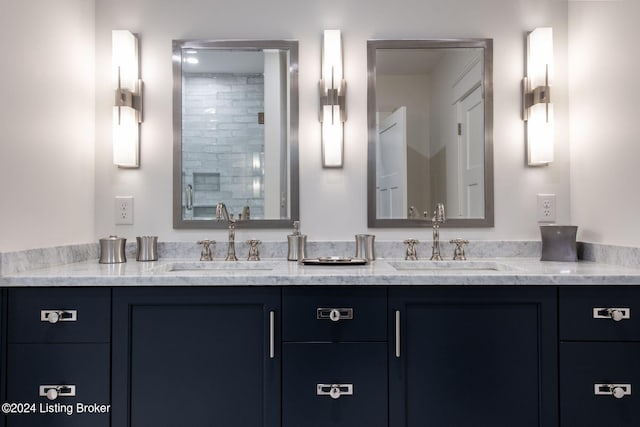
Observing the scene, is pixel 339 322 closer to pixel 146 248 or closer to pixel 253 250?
pixel 253 250

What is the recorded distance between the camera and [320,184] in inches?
78.3

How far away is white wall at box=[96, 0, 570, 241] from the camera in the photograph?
6.53 ft

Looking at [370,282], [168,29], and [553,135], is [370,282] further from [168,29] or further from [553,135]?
[168,29]

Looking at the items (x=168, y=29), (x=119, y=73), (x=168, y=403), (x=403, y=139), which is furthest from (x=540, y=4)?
(x=168, y=403)

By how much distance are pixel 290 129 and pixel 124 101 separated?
2.31ft

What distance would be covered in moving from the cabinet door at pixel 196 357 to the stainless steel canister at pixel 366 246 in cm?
58

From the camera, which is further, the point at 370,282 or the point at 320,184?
the point at 320,184

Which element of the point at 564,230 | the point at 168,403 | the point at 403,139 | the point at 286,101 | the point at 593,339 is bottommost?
the point at 168,403

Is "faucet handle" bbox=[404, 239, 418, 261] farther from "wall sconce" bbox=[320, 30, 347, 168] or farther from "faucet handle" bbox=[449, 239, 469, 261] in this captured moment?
"wall sconce" bbox=[320, 30, 347, 168]

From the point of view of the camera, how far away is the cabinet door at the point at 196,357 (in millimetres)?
1420

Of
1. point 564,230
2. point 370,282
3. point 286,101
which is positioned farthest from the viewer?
point 286,101

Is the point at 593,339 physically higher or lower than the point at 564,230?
lower

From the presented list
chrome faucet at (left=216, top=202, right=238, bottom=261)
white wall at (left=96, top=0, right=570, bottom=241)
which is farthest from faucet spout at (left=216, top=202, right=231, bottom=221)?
white wall at (left=96, top=0, right=570, bottom=241)

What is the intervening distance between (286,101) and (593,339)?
57.0 inches
